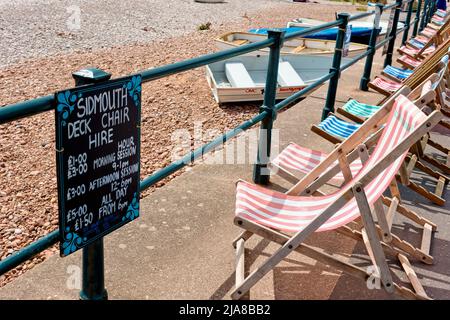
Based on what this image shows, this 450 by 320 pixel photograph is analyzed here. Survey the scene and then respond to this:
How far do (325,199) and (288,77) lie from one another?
827 cm

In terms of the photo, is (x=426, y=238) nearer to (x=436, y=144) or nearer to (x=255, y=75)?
(x=436, y=144)

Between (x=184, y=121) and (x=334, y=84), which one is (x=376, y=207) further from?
(x=184, y=121)

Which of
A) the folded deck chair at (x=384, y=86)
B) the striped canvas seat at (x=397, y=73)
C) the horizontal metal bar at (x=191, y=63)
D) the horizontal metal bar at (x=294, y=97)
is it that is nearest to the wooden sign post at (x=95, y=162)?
the horizontal metal bar at (x=191, y=63)

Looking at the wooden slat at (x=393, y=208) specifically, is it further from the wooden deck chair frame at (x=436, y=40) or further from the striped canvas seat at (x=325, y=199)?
the wooden deck chair frame at (x=436, y=40)

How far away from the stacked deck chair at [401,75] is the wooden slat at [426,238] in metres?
1.49

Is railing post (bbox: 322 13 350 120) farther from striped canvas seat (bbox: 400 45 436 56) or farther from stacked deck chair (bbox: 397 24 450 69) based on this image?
striped canvas seat (bbox: 400 45 436 56)

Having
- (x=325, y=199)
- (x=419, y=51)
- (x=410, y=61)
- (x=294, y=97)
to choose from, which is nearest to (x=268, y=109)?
(x=294, y=97)

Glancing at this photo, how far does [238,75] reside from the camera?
10969 mm

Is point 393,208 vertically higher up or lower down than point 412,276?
higher up

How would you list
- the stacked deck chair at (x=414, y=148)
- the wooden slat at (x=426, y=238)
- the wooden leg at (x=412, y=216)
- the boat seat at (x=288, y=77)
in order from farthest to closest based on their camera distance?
the boat seat at (x=288, y=77), the stacked deck chair at (x=414, y=148), the wooden leg at (x=412, y=216), the wooden slat at (x=426, y=238)

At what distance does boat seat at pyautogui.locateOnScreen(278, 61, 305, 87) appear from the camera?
10943 mm

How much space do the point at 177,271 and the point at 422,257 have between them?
147 centimetres

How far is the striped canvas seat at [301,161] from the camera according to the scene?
12.3 ft
